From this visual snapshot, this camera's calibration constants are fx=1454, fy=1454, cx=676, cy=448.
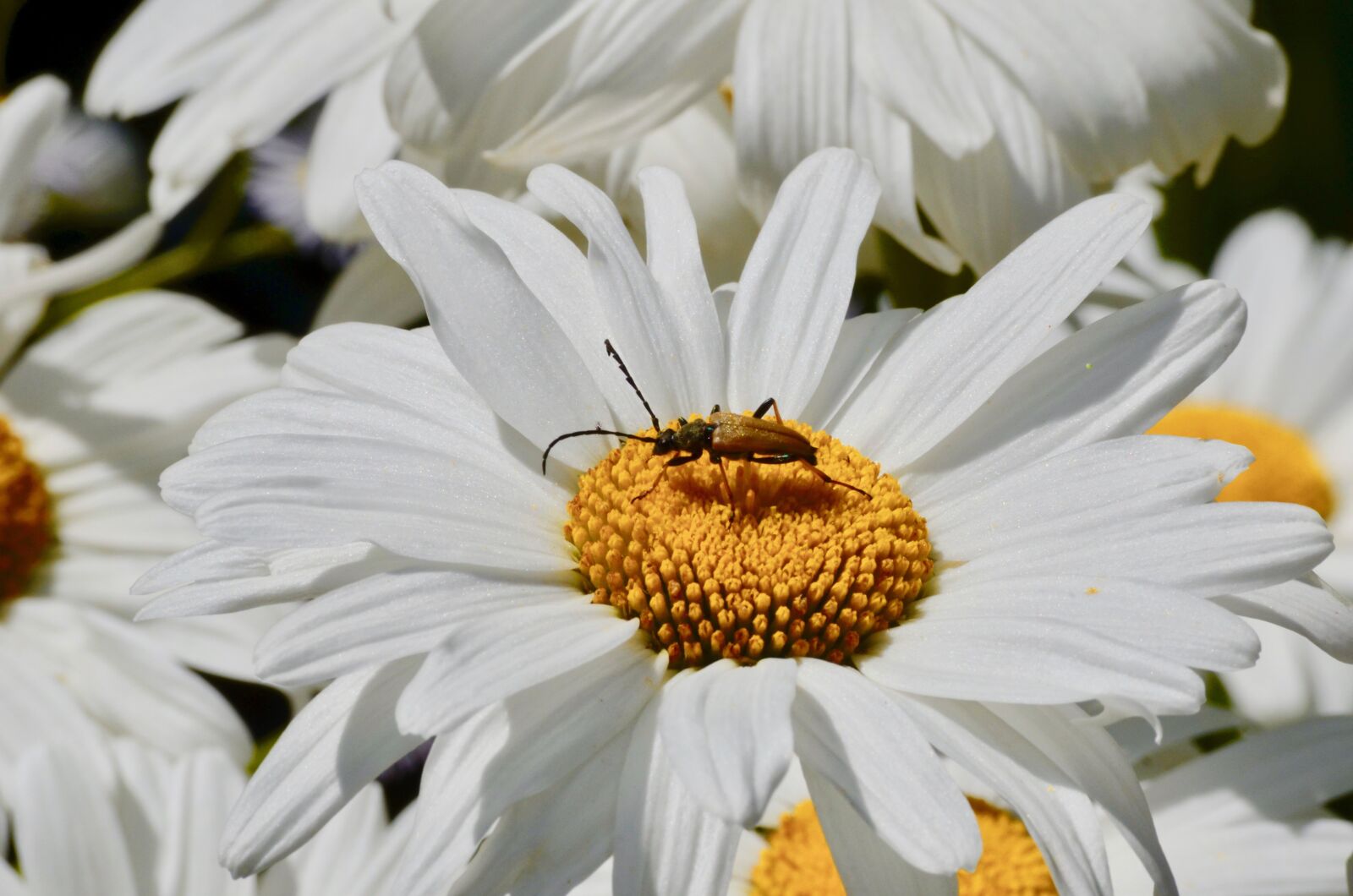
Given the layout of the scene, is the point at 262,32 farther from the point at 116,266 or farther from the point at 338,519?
the point at 338,519

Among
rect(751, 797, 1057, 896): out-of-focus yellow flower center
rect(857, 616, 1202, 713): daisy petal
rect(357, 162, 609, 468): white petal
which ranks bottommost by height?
rect(751, 797, 1057, 896): out-of-focus yellow flower center

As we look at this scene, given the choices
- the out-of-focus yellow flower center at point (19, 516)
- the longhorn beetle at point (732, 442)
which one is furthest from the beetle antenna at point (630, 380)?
the out-of-focus yellow flower center at point (19, 516)

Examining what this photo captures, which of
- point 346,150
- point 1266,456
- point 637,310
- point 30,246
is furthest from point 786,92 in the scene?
point 1266,456

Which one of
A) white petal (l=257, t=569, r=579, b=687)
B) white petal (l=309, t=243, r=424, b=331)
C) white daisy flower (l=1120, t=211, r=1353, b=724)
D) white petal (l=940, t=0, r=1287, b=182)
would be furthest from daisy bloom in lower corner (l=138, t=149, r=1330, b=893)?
white daisy flower (l=1120, t=211, r=1353, b=724)

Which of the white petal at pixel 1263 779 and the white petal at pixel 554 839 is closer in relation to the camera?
the white petal at pixel 554 839

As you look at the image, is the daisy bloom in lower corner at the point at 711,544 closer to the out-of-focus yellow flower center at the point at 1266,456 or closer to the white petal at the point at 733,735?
the white petal at the point at 733,735

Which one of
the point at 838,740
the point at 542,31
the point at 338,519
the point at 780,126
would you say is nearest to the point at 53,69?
the point at 542,31

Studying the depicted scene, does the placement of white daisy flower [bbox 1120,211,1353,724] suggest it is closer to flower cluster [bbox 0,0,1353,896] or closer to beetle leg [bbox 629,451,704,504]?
flower cluster [bbox 0,0,1353,896]
